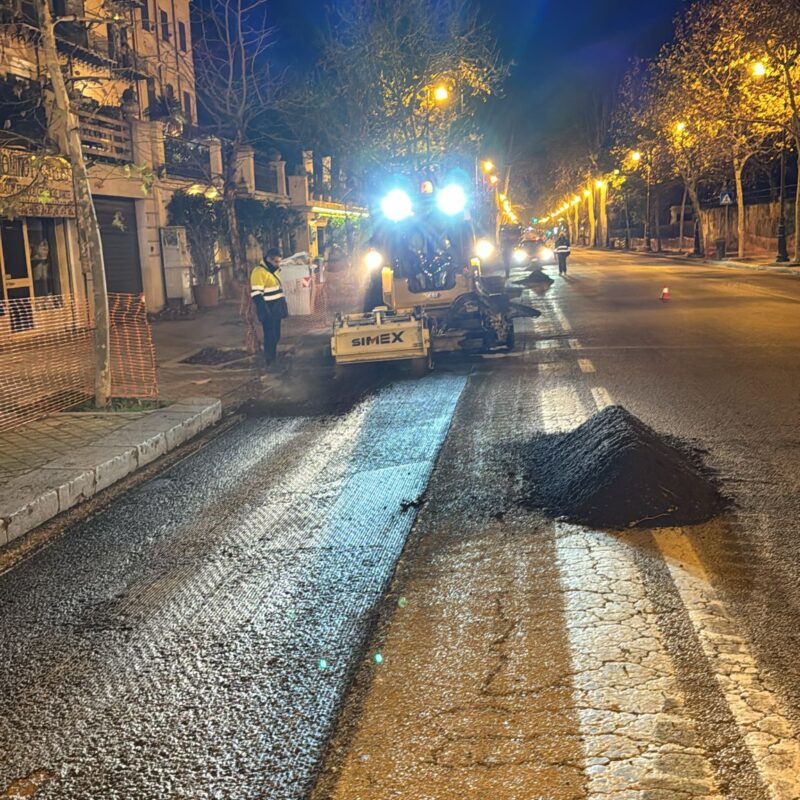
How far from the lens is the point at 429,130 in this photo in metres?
30.7

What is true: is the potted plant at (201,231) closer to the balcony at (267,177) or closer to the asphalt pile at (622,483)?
the balcony at (267,177)

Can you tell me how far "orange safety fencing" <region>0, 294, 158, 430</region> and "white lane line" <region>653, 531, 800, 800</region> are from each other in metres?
7.43

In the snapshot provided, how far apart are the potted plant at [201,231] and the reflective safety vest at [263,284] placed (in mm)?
11455

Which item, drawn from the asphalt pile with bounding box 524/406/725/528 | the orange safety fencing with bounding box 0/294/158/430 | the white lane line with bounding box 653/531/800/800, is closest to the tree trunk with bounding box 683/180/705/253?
the orange safety fencing with bounding box 0/294/158/430

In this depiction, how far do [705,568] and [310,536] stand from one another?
249 cm

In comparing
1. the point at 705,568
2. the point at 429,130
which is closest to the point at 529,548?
the point at 705,568

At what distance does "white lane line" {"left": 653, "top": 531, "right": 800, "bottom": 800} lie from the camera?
2.99 m

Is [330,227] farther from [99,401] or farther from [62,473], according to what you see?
[62,473]

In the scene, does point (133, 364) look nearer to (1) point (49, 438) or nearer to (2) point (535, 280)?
(1) point (49, 438)

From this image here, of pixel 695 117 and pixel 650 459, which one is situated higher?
pixel 695 117

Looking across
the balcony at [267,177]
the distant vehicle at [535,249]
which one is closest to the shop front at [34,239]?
the balcony at [267,177]

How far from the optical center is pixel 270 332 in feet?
46.4

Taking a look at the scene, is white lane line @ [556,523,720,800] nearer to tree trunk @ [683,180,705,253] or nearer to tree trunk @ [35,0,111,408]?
tree trunk @ [35,0,111,408]

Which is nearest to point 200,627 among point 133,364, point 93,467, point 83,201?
point 93,467
